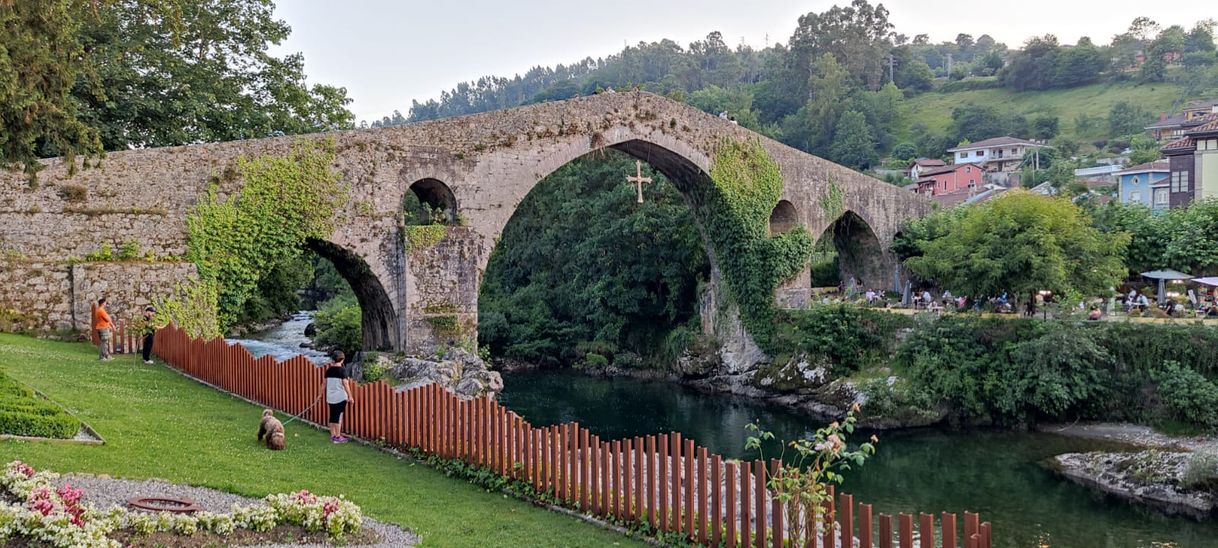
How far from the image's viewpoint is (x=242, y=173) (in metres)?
18.1

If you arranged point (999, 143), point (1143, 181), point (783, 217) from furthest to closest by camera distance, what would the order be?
point (999, 143), point (1143, 181), point (783, 217)

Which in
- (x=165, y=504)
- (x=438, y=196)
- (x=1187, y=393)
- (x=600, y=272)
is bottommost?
(x=1187, y=393)

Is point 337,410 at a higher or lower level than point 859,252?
lower

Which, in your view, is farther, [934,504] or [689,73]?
[689,73]

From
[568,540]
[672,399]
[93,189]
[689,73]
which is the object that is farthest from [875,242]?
[689,73]

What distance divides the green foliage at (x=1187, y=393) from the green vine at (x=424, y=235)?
14744 millimetres

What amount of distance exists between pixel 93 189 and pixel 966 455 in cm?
1664

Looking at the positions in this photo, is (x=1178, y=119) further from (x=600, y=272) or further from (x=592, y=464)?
(x=592, y=464)

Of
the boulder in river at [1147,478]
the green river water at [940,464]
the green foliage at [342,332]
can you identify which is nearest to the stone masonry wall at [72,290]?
the green river water at [940,464]

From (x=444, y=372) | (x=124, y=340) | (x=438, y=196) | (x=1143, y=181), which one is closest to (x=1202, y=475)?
(x=444, y=372)

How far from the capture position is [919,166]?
5834 cm

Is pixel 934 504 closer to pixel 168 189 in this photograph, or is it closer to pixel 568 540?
pixel 568 540

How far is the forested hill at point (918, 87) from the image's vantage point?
64000mm

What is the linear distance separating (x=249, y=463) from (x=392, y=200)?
11.2 metres
